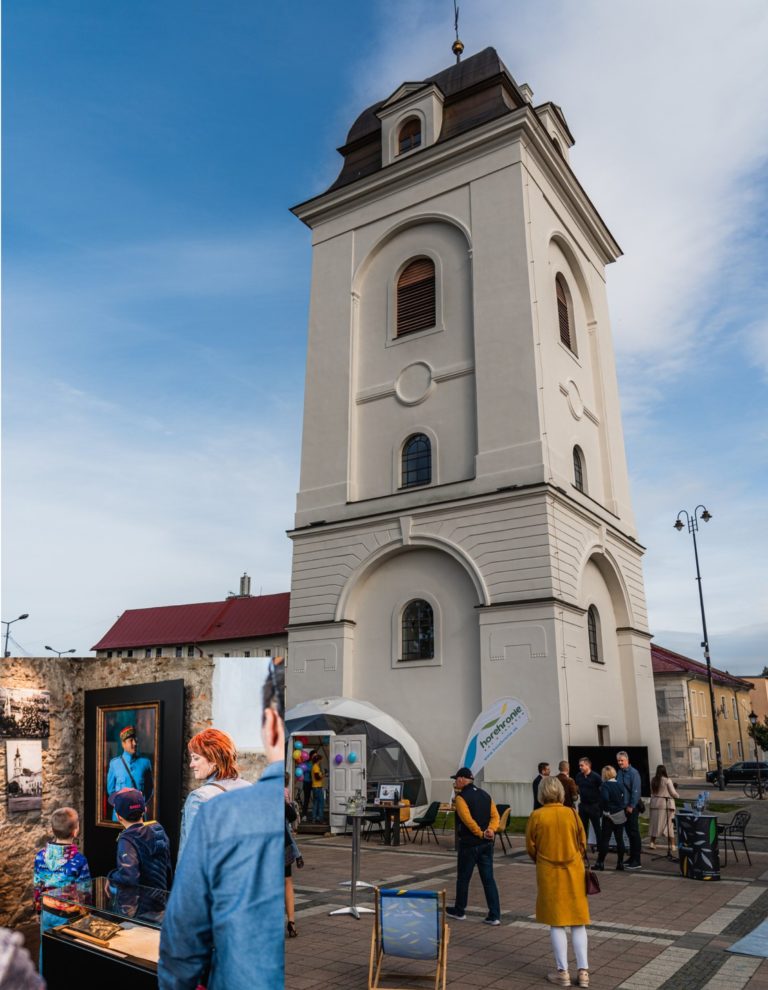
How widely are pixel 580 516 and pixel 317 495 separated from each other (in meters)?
8.77

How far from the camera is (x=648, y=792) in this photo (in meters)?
17.7

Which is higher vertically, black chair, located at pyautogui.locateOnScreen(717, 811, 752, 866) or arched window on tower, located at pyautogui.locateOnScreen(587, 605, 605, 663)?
arched window on tower, located at pyautogui.locateOnScreen(587, 605, 605, 663)

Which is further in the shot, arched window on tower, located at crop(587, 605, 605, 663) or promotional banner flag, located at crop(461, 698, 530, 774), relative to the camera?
arched window on tower, located at crop(587, 605, 605, 663)

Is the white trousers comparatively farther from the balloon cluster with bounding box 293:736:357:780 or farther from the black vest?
the balloon cluster with bounding box 293:736:357:780

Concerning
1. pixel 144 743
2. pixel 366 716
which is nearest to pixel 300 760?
pixel 366 716

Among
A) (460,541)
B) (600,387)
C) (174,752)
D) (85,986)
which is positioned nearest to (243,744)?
(174,752)

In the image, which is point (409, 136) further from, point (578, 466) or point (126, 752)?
point (126, 752)

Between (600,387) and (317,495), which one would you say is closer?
(317,495)

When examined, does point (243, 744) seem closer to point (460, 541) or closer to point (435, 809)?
point (435, 809)

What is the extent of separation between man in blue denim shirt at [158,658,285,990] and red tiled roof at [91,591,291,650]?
49.2 m

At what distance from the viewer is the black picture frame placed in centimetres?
359

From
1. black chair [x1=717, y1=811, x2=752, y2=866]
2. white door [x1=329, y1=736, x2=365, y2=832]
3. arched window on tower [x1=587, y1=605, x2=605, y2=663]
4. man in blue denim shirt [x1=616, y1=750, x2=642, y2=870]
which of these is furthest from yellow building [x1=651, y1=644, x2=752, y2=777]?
man in blue denim shirt [x1=616, y1=750, x2=642, y2=870]

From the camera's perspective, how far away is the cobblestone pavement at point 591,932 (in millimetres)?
7270

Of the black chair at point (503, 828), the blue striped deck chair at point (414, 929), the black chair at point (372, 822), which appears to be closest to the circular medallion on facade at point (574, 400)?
the black chair at point (503, 828)
